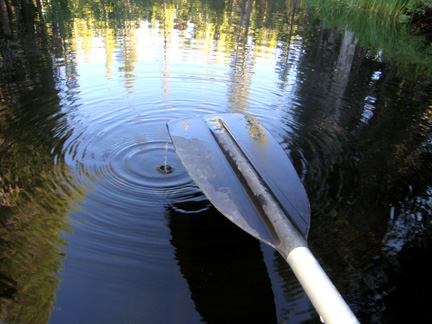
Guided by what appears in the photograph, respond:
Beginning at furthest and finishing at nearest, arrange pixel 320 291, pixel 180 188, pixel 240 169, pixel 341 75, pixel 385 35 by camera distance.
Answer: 1. pixel 385 35
2. pixel 341 75
3. pixel 180 188
4. pixel 240 169
5. pixel 320 291

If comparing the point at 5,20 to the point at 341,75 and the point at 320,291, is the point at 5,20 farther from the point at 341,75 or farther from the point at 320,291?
the point at 320,291

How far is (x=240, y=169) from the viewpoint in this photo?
293 centimetres

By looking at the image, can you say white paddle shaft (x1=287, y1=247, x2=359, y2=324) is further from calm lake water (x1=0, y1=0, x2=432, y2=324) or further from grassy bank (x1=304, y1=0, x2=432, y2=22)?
grassy bank (x1=304, y1=0, x2=432, y2=22)

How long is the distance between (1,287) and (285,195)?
2.08 m

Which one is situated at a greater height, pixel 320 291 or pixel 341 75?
pixel 341 75

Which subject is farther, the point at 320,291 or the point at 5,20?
the point at 5,20

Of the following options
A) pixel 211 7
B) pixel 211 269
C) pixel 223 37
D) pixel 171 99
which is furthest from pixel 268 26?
pixel 211 269

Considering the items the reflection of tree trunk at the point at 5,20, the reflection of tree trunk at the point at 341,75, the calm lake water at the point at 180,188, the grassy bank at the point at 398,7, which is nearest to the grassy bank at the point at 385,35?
the grassy bank at the point at 398,7

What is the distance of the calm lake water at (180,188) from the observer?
218cm

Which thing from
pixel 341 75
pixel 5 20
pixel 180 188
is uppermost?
pixel 5 20

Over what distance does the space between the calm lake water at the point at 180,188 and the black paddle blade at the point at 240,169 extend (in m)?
0.35

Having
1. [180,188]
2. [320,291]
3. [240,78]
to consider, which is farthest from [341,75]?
[320,291]

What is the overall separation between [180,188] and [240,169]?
669mm

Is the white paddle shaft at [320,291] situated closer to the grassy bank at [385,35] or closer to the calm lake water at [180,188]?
the calm lake water at [180,188]
